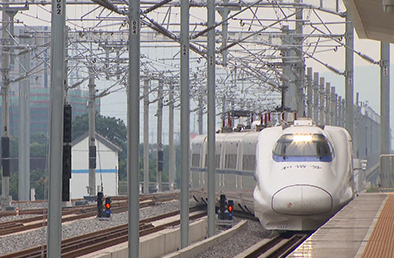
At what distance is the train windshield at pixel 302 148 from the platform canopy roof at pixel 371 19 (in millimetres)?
3117

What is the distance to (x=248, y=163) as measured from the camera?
28.2m

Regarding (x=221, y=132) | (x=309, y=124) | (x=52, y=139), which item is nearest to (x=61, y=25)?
(x=52, y=139)

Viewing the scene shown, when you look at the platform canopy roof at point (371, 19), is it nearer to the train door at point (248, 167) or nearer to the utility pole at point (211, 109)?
the utility pole at point (211, 109)

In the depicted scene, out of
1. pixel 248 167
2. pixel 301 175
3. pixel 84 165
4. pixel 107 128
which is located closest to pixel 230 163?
pixel 248 167

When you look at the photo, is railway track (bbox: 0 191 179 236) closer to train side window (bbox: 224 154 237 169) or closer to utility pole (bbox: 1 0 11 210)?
utility pole (bbox: 1 0 11 210)

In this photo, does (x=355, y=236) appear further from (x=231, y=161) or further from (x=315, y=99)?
(x=315, y=99)

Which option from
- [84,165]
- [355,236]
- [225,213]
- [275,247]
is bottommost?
[275,247]

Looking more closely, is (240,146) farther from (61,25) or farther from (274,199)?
(61,25)

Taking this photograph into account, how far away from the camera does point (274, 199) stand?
21.4m

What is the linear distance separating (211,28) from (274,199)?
5114 mm

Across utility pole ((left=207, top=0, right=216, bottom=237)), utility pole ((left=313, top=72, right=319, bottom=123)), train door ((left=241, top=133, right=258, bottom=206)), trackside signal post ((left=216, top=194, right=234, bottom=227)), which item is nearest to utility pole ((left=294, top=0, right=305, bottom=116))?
train door ((left=241, top=133, right=258, bottom=206))

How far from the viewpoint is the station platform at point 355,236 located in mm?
12078

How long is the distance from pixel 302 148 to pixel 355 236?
8.35 meters

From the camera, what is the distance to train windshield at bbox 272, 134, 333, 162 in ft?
73.7
